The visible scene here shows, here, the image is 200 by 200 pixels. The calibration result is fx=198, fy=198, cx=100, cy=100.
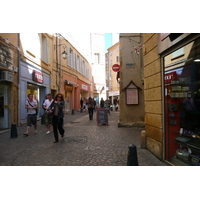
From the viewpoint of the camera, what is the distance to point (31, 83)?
12.3m

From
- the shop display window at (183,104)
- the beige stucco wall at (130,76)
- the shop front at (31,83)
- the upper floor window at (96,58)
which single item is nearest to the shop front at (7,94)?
the shop front at (31,83)

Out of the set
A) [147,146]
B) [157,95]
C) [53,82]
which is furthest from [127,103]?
[53,82]

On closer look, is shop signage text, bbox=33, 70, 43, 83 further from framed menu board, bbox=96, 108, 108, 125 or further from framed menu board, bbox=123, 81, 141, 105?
framed menu board, bbox=123, 81, 141, 105

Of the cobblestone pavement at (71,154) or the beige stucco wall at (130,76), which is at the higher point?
the beige stucco wall at (130,76)

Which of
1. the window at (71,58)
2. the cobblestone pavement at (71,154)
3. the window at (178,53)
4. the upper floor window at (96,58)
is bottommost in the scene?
the cobblestone pavement at (71,154)

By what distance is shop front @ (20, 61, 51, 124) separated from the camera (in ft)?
35.7

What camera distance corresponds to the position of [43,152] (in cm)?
Result: 520

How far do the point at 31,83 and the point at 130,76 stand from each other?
6.28m

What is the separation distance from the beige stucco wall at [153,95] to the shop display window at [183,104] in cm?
19

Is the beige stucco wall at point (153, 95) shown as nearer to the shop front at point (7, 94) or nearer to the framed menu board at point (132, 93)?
the framed menu board at point (132, 93)

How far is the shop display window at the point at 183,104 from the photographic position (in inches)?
139

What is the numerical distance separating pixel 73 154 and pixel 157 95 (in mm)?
2484

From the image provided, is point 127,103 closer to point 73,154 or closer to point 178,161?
point 73,154

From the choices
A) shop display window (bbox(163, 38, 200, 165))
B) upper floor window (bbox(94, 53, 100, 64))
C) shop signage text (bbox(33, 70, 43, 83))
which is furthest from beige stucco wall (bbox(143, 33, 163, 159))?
upper floor window (bbox(94, 53, 100, 64))
